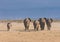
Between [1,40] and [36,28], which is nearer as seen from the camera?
[1,40]

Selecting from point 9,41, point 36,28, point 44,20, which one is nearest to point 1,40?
point 9,41

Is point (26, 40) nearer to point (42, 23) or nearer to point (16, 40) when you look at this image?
point (16, 40)

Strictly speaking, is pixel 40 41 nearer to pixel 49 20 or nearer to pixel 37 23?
pixel 37 23

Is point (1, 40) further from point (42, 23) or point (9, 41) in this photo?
point (42, 23)

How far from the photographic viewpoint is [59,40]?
65.6ft

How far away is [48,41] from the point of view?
19.4m

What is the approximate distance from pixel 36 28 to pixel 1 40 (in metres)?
11.0

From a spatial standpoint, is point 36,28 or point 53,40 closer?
point 53,40

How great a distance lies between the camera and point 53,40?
782 inches

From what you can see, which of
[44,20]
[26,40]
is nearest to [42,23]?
[44,20]

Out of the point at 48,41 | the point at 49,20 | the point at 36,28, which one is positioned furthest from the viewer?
the point at 49,20

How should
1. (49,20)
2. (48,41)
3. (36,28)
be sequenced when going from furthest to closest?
(49,20) < (36,28) < (48,41)

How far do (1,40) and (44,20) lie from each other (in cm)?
1315

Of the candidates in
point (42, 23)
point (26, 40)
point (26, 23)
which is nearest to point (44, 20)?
point (42, 23)
